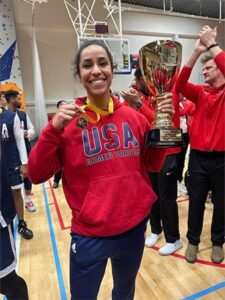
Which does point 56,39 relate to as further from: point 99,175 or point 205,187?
point 99,175

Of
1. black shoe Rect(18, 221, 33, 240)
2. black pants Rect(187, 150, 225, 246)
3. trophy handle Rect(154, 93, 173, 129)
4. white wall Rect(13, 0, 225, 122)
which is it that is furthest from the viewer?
white wall Rect(13, 0, 225, 122)

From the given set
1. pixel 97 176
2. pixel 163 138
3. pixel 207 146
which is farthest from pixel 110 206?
pixel 207 146

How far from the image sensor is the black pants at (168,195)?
206 centimetres

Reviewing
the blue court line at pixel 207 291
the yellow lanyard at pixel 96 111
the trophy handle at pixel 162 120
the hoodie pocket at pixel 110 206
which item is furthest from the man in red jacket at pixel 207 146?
the hoodie pocket at pixel 110 206

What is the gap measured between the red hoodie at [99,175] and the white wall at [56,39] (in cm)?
690

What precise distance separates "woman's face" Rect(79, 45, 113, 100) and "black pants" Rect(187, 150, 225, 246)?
46.4 inches

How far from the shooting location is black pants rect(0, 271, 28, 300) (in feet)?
4.18

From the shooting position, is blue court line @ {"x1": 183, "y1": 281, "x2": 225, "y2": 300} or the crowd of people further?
blue court line @ {"x1": 183, "y1": 281, "x2": 225, "y2": 300}

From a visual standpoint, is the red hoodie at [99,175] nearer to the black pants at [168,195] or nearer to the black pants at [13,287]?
the black pants at [13,287]

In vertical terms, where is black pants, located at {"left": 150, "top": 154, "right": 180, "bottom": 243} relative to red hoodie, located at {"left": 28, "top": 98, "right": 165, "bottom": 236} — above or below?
below

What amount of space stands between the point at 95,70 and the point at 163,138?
37 centimetres

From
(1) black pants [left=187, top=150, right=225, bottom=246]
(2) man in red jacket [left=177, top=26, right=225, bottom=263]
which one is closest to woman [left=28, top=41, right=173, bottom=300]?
(2) man in red jacket [left=177, top=26, right=225, bottom=263]

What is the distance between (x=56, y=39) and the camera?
7.61 m

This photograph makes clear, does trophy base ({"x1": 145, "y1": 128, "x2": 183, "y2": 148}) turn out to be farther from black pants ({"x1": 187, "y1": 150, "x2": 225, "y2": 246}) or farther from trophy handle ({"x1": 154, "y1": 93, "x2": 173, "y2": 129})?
black pants ({"x1": 187, "y1": 150, "x2": 225, "y2": 246})
